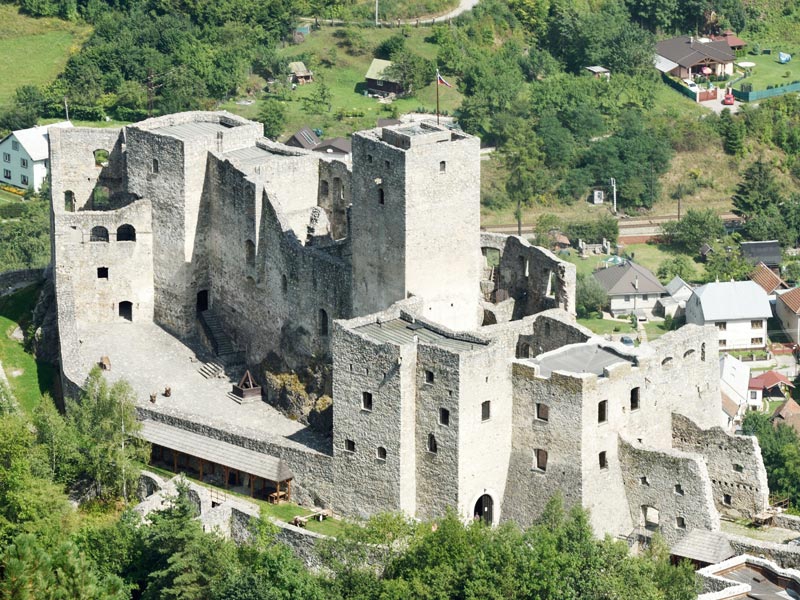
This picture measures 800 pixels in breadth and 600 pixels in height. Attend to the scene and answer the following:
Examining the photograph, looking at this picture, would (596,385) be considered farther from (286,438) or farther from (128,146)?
(128,146)

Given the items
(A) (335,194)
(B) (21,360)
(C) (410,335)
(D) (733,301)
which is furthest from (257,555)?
(D) (733,301)

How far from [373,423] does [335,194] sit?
21721 millimetres

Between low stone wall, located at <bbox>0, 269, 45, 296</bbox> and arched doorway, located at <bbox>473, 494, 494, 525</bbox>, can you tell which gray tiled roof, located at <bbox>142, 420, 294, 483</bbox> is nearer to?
arched doorway, located at <bbox>473, 494, 494, 525</bbox>

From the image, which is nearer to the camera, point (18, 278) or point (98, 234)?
point (98, 234)

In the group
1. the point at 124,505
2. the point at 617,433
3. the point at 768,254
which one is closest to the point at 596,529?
the point at 617,433

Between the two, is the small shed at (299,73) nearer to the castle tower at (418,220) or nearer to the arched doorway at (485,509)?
the castle tower at (418,220)

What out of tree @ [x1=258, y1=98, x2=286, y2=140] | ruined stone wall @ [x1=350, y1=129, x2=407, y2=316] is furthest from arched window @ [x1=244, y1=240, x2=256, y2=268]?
tree @ [x1=258, y1=98, x2=286, y2=140]

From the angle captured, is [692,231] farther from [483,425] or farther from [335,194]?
[483,425]

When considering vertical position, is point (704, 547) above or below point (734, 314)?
above

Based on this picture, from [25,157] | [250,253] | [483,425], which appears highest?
[250,253]

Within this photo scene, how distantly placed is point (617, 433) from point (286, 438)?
720 inches

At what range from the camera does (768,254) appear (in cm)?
18450

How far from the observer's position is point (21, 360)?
123m

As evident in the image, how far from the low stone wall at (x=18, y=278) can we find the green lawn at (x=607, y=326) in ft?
161
